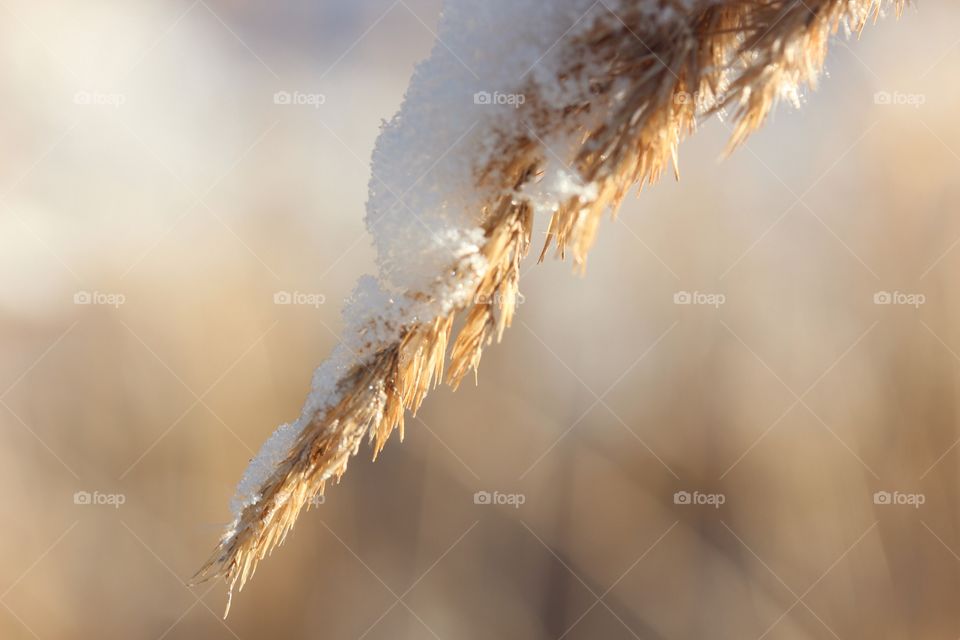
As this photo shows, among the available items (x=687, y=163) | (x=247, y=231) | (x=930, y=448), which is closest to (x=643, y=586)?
(x=930, y=448)

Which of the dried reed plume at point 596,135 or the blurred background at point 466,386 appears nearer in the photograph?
the dried reed plume at point 596,135

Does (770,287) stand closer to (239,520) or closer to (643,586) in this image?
(643,586)

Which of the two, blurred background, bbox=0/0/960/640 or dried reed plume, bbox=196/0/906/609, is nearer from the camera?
dried reed plume, bbox=196/0/906/609

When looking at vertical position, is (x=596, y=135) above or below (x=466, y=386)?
below

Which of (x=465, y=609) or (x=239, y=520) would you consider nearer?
(x=239, y=520)
